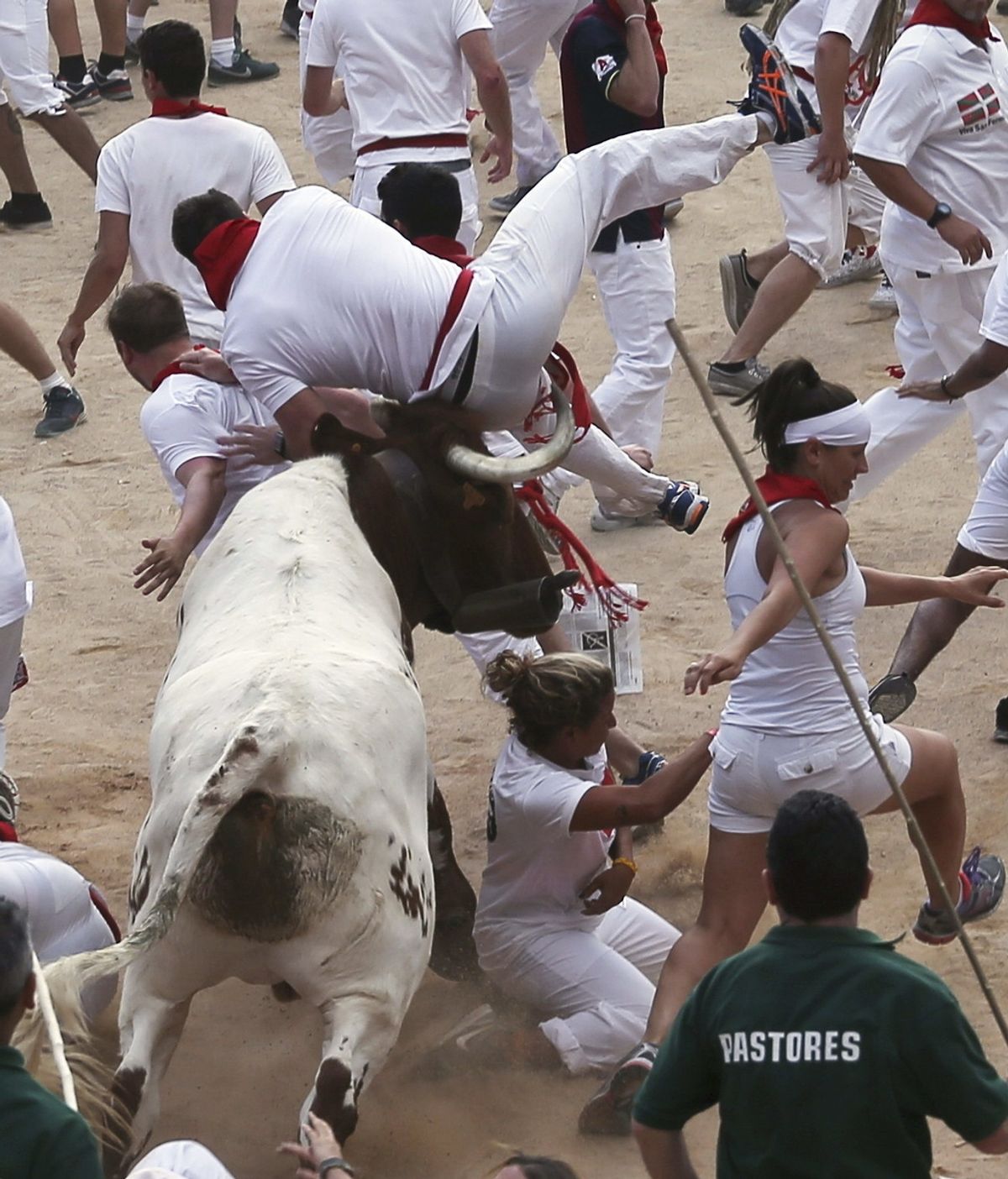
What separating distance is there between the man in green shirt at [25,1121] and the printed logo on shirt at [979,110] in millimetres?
5510

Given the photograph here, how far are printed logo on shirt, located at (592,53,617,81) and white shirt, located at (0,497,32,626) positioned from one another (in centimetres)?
348

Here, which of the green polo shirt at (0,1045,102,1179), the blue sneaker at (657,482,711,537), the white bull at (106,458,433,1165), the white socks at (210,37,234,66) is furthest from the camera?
the white socks at (210,37,234,66)

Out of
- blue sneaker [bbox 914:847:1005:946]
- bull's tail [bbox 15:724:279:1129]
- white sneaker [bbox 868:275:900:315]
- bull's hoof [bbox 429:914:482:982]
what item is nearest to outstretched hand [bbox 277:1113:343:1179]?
bull's tail [bbox 15:724:279:1129]

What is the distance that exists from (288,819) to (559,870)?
1152mm

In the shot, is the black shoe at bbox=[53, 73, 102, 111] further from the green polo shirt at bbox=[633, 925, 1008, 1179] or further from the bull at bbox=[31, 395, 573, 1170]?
the green polo shirt at bbox=[633, 925, 1008, 1179]

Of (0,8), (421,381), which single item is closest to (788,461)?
(421,381)

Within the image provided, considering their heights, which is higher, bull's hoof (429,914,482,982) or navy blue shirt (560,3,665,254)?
navy blue shirt (560,3,665,254)

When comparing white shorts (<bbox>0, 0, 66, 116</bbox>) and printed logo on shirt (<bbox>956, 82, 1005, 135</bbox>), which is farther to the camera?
white shorts (<bbox>0, 0, 66, 116</bbox>)

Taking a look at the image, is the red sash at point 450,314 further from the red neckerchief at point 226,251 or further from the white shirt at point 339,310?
the red neckerchief at point 226,251

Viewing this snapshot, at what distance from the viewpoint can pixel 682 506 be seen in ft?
22.6

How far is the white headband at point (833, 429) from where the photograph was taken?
4766 mm

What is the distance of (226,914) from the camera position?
4.18 metres

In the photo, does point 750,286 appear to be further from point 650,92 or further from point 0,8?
point 0,8

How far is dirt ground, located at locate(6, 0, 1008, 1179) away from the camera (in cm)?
511
